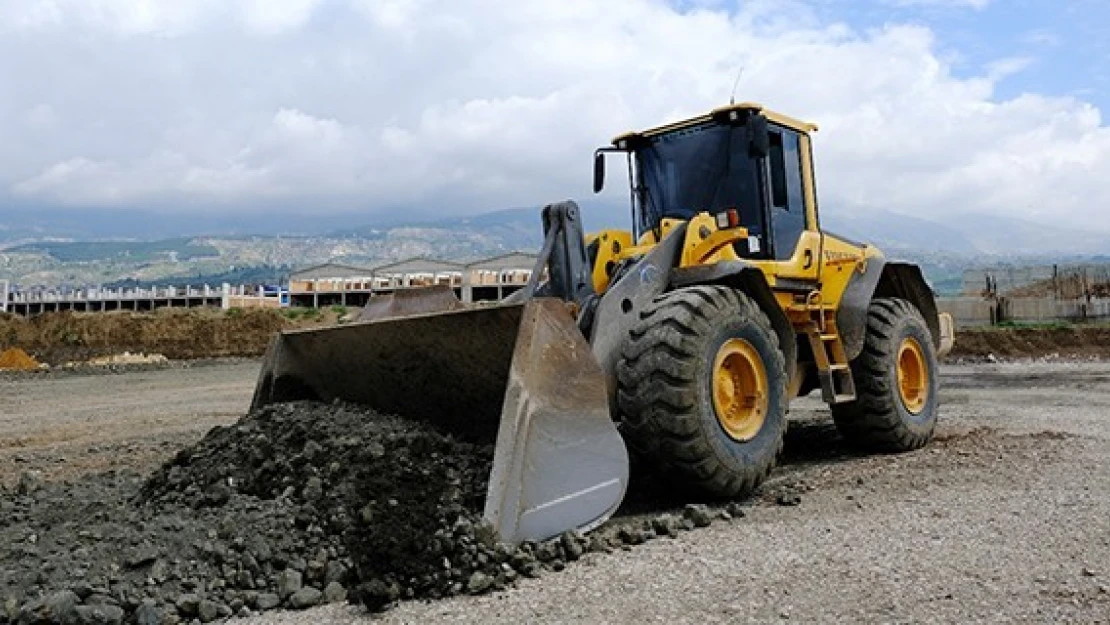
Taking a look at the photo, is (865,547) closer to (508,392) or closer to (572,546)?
(572,546)

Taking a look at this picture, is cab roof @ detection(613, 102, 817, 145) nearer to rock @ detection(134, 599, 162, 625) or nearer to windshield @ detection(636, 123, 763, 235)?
windshield @ detection(636, 123, 763, 235)

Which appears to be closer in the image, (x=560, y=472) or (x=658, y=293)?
(x=560, y=472)

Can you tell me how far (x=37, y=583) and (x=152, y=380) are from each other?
18643 mm

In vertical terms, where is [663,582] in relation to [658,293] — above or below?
below

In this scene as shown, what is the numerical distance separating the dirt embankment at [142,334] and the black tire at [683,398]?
91.7 feet

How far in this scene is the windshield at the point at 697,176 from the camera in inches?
280

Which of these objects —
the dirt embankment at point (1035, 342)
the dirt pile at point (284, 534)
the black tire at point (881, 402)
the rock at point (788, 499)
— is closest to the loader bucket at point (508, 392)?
the dirt pile at point (284, 534)

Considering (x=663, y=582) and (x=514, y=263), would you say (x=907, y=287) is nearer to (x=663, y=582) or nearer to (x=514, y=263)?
(x=663, y=582)

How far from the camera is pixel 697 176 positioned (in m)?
7.34

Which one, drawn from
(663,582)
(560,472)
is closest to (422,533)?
(560,472)

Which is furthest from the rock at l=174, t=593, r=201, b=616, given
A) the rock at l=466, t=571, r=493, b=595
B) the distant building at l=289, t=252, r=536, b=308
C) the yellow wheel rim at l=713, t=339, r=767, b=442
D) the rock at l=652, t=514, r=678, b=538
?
the distant building at l=289, t=252, r=536, b=308

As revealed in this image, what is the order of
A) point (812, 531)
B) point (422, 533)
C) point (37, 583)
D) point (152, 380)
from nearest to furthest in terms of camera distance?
point (37, 583), point (422, 533), point (812, 531), point (152, 380)

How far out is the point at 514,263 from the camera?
72000 mm

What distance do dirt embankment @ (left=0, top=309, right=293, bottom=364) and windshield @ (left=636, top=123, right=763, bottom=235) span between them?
1025 inches
